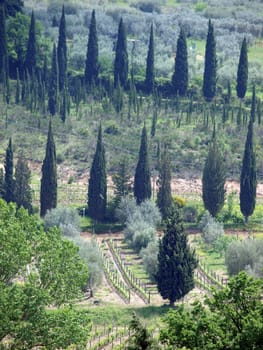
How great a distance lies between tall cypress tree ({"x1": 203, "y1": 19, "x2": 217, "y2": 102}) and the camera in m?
107

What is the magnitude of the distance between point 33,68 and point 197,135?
15449 millimetres

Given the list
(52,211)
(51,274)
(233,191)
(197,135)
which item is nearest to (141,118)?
(197,135)

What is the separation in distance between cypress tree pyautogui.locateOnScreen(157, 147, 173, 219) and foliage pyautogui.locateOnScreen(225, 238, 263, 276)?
10.9m

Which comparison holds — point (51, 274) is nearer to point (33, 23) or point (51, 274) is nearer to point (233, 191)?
point (233, 191)

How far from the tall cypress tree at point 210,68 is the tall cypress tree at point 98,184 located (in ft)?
60.9

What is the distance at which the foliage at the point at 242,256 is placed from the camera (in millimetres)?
78938

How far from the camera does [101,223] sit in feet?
298

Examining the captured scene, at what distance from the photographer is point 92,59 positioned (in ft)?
365

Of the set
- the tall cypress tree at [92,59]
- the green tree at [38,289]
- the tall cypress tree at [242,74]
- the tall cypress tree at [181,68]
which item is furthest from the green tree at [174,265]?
the tall cypress tree at [92,59]

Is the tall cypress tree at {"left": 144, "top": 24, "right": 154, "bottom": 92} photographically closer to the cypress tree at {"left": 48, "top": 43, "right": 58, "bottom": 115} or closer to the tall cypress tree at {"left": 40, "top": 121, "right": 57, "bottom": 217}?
the cypress tree at {"left": 48, "top": 43, "right": 58, "bottom": 115}

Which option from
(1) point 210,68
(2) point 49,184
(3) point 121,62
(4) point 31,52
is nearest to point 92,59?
(3) point 121,62

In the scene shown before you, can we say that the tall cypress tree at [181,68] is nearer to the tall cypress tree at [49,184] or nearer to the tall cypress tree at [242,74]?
the tall cypress tree at [242,74]

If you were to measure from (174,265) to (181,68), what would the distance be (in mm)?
34848

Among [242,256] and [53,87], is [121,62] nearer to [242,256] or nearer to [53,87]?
[53,87]
